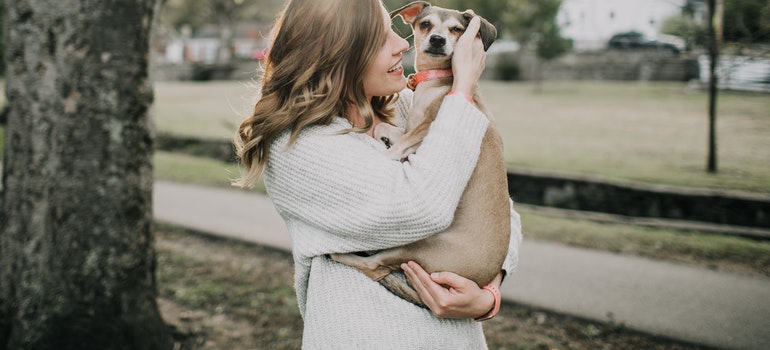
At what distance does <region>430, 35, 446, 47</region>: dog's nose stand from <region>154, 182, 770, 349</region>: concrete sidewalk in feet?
9.58

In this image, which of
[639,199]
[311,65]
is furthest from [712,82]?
[311,65]

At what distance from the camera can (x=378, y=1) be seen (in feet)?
6.59

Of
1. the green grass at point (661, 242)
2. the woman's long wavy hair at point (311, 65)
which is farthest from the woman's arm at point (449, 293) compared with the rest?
the green grass at point (661, 242)

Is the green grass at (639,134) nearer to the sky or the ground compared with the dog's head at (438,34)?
nearer to the ground

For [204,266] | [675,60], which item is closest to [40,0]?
[204,266]

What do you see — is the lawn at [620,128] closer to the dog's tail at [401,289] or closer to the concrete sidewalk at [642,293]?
the dog's tail at [401,289]

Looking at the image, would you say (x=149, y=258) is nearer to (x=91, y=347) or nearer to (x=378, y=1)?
(x=91, y=347)

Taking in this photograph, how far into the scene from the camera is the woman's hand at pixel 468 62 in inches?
78.7

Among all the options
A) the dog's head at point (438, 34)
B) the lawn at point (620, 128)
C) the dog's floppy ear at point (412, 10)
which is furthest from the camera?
the lawn at point (620, 128)

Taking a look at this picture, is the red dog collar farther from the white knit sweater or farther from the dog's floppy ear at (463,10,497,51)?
the white knit sweater

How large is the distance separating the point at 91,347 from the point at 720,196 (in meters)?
6.56

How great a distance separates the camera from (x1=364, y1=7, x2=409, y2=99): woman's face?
2039 millimetres

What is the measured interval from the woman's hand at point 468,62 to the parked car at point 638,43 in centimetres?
2625

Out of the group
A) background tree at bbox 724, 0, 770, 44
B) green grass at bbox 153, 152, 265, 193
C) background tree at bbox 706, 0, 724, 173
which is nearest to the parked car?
background tree at bbox 724, 0, 770, 44
